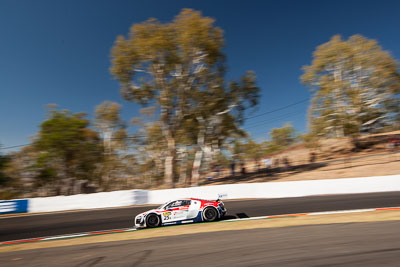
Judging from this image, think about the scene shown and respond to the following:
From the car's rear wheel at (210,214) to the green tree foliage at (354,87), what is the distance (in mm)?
24397

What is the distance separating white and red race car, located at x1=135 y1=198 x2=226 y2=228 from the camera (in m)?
9.70

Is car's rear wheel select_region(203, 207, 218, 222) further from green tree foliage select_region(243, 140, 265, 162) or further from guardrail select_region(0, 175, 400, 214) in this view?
green tree foliage select_region(243, 140, 265, 162)

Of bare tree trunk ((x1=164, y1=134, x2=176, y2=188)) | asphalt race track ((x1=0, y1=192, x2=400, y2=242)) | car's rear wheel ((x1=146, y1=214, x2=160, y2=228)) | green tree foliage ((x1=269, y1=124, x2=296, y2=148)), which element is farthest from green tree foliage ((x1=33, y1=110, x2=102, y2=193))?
green tree foliage ((x1=269, y1=124, x2=296, y2=148))

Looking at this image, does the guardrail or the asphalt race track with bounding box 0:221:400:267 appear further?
the guardrail

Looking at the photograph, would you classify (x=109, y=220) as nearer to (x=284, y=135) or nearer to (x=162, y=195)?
(x=162, y=195)

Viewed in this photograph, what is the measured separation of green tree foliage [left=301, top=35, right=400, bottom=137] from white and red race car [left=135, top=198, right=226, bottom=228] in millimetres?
24447

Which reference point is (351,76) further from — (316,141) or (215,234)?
(215,234)

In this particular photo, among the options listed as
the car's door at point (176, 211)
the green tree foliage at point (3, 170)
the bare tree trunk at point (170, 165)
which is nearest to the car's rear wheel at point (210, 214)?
the car's door at point (176, 211)

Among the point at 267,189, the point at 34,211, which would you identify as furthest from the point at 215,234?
the point at 34,211

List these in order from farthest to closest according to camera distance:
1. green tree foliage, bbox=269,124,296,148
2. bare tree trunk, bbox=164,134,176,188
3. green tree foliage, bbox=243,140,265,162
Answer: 1. green tree foliage, bbox=269,124,296,148
2. green tree foliage, bbox=243,140,265,162
3. bare tree trunk, bbox=164,134,176,188

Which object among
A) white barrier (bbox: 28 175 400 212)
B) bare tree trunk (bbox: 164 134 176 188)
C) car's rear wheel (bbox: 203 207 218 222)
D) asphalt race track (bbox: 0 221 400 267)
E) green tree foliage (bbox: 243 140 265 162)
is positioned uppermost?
green tree foliage (bbox: 243 140 265 162)

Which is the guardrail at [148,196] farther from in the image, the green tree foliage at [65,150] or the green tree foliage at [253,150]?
the green tree foliage at [253,150]

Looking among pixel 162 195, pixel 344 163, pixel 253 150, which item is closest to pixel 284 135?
pixel 253 150

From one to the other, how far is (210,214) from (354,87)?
28.0 meters
